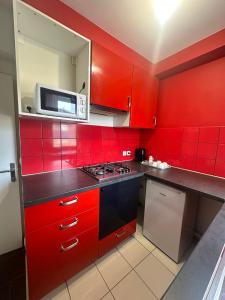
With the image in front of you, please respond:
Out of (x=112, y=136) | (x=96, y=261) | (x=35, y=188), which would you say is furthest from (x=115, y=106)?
(x=96, y=261)

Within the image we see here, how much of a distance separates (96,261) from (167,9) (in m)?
2.37

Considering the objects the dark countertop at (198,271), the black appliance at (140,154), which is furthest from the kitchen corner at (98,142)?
the black appliance at (140,154)

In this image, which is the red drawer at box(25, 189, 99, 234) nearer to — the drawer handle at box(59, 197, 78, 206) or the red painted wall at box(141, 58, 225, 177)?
the drawer handle at box(59, 197, 78, 206)

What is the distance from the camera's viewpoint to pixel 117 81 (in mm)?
1441

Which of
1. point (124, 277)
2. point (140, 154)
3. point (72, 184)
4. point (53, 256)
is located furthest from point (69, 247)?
point (140, 154)

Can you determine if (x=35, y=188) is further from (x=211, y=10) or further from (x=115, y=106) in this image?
(x=211, y=10)

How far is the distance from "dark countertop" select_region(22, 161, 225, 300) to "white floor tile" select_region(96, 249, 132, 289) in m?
0.83

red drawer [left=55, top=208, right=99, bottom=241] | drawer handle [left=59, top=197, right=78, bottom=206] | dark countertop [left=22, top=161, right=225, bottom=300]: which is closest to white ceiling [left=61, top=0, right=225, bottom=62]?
dark countertop [left=22, top=161, right=225, bottom=300]

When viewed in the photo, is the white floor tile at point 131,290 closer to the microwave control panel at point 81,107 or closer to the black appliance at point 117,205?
the black appliance at point 117,205

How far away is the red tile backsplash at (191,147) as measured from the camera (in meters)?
1.48

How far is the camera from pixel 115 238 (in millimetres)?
1411

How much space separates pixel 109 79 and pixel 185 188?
1269mm

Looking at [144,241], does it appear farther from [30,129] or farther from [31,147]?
[30,129]

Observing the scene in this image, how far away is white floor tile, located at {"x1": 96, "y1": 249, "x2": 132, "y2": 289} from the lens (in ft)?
3.93
